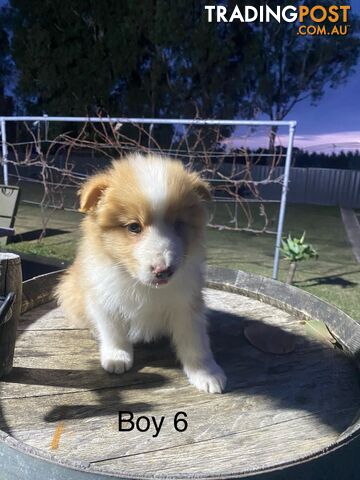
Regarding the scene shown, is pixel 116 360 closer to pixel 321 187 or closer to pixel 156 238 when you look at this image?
pixel 156 238

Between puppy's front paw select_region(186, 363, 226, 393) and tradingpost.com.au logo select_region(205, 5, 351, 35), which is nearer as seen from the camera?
puppy's front paw select_region(186, 363, 226, 393)

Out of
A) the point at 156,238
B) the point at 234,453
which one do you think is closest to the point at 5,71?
the point at 156,238

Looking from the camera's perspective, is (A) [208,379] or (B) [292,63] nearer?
(A) [208,379]

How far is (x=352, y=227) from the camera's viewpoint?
8.34 meters

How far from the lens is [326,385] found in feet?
4.30

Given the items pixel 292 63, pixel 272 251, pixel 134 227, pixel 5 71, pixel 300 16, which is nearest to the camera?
pixel 134 227

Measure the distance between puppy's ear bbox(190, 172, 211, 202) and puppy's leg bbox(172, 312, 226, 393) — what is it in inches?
15.9

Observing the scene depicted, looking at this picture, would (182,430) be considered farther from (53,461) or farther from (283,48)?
(283,48)

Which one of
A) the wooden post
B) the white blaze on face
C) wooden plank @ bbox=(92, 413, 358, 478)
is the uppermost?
the white blaze on face

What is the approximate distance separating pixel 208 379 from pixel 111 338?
39cm

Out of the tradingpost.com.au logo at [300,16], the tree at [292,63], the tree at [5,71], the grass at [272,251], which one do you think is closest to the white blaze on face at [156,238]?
the grass at [272,251]

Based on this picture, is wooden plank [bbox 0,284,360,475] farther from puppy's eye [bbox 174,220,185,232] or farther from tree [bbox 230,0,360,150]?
tree [bbox 230,0,360,150]

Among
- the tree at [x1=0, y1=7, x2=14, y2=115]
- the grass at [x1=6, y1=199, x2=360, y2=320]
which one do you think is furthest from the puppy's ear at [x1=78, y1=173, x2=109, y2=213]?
the tree at [x1=0, y1=7, x2=14, y2=115]

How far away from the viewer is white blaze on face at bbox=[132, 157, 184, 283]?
118cm
